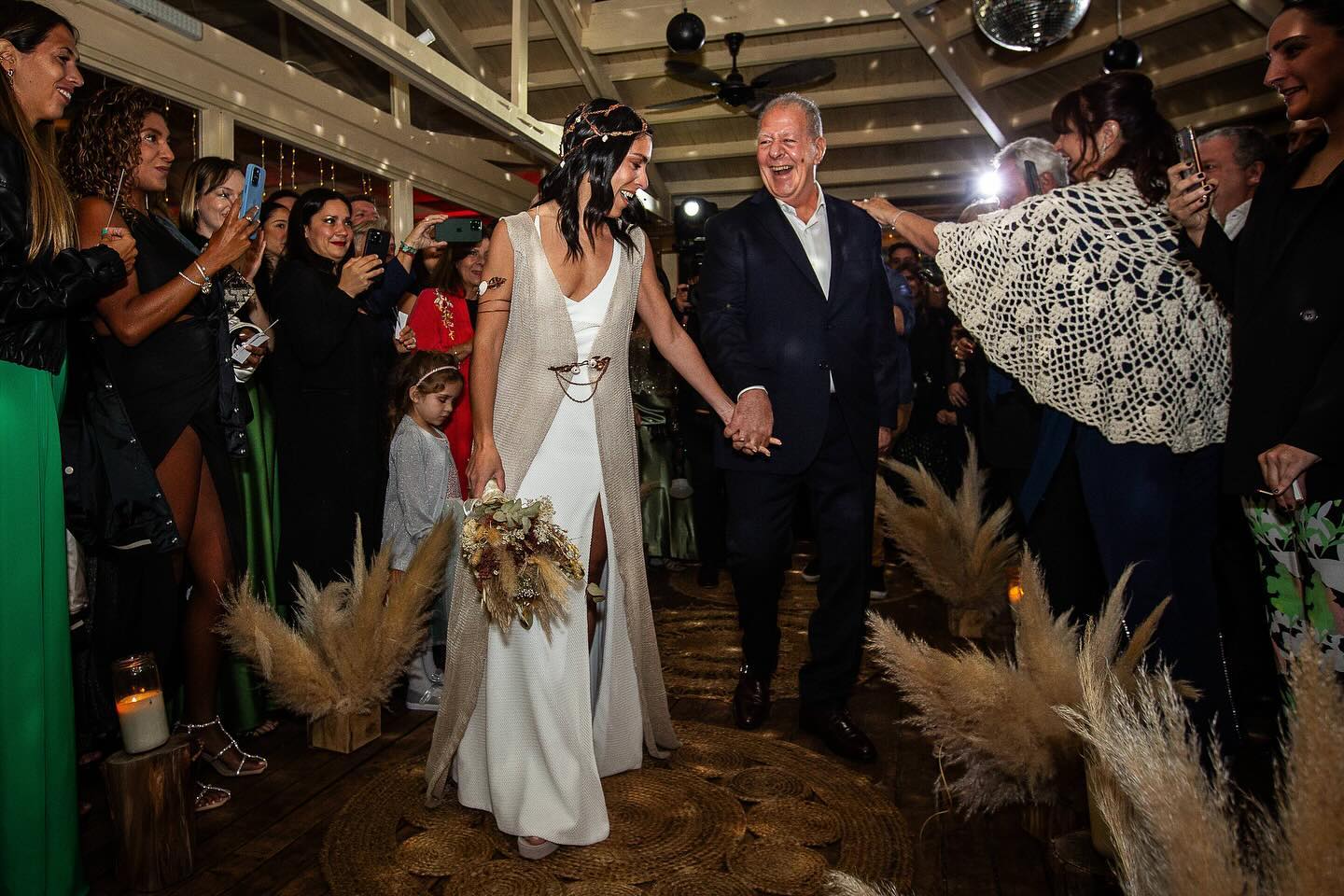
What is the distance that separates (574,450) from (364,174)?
14.5 feet

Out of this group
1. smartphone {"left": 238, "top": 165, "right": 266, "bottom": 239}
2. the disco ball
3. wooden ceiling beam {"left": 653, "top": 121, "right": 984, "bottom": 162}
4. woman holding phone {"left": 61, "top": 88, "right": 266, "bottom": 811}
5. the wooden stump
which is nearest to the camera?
the wooden stump

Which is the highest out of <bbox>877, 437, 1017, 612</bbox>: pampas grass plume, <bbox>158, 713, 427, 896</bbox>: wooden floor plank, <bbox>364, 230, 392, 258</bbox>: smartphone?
<bbox>364, 230, 392, 258</bbox>: smartphone

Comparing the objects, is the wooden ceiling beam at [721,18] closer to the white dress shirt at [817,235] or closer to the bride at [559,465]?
the white dress shirt at [817,235]

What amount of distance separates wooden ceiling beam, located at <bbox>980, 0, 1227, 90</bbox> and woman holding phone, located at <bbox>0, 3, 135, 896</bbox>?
704 centimetres

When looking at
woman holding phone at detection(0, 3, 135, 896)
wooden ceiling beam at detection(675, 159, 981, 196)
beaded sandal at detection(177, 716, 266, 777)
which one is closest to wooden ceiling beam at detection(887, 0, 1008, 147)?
wooden ceiling beam at detection(675, 159, 981, 196)

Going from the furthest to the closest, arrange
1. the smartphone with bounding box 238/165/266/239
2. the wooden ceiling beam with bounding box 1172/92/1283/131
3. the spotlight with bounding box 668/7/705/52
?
the spotlight with bounding box 668/7/705/52 → the wooden ceiling beam with bounding box 1172/92/1283/131 → the smartphone with bounding box 238/165/266/239

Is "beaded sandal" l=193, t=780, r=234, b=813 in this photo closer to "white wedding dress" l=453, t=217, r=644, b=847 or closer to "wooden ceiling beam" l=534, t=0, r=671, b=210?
"white wedding dress" l=453, t=217, r=644, b=847

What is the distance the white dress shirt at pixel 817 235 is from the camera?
9.23 ft

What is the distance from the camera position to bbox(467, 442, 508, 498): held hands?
7.00 ft

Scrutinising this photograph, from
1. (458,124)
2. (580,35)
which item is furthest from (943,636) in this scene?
(580,35)

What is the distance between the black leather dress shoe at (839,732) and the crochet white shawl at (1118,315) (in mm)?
1116

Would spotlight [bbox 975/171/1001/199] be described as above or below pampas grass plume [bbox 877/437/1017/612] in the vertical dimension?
above

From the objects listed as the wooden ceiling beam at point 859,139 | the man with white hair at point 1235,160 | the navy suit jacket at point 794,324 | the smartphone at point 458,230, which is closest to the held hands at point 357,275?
the smartphone at point 458,230

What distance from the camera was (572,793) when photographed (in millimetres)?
2129
